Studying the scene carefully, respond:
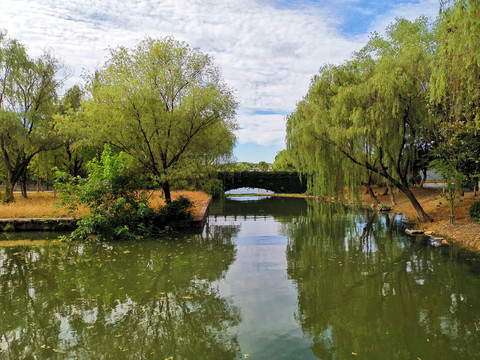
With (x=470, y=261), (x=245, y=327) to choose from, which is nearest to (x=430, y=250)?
(x=470, y=261)

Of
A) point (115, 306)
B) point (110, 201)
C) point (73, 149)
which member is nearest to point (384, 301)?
point (115, 306)

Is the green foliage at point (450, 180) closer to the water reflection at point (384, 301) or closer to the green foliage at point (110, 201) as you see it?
the water reflection at point (384, 301)

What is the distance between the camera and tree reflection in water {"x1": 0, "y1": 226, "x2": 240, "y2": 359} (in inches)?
173

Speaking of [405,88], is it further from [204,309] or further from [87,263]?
[87,263]

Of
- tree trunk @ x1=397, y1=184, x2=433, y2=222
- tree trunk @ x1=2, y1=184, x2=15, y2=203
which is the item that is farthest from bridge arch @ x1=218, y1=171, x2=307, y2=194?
tree trunk @ x1=397, y1=184, x2=433, y2=222

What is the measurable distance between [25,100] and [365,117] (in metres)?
22.3

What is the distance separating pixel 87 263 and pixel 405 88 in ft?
40.4

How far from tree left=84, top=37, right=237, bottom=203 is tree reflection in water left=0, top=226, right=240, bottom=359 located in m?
5.29

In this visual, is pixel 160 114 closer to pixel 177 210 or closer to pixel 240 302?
pixel 177 210

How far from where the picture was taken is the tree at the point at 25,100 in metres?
21.7

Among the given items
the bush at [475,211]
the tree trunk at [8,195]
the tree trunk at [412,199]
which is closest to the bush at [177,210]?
the tree trunk at [412,199]

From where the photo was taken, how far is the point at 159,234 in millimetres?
13500

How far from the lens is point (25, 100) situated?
23.1 m

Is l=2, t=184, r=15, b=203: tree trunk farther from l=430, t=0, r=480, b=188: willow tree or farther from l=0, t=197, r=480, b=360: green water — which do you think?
l=430, t=0, r=480, b=188: willow tree
